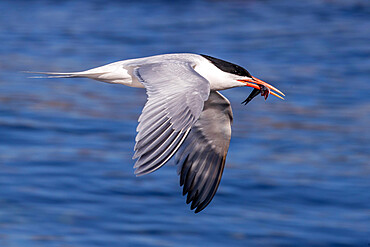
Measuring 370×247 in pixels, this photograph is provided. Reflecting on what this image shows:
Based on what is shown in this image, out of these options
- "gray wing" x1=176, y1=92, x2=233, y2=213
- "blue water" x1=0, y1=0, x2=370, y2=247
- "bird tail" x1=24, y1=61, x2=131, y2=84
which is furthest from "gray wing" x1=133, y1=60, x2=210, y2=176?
"blue water" x1=0, y1=0, x2=370, y2=247

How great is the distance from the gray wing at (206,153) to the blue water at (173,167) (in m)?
2.82

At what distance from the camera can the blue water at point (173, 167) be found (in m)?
9.84

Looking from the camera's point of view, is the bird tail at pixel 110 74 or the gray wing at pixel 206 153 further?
the gray wing at pixel 206 153

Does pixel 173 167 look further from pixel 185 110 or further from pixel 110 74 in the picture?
pixel 185 110

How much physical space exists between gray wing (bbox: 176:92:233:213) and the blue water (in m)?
2.82

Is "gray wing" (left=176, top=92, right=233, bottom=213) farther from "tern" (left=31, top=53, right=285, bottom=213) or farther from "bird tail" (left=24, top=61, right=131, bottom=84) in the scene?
"bird tail" (left=24, top=61, right=131, bottom=84)

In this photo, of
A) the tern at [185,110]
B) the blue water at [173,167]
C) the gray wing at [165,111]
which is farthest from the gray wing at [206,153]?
the blue water at [173,167]

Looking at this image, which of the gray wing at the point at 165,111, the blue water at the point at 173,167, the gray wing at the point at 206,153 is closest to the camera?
the gray wing at the point at 165,111

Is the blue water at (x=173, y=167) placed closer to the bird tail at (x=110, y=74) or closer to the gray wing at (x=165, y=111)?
→ the bird tail at (x=110, y=74)

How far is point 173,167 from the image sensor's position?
36.5 feet

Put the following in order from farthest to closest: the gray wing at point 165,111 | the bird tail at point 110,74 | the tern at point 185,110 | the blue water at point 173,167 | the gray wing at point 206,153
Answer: the blue water at point 173,167 < the gray wing at point 206,153 < the bird tail at point 110,74 < the tern at point 185,110 < the gray wing at point 165,111

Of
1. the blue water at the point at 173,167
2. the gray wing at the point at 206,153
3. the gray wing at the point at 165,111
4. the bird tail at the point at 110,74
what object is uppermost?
the gray wing at the point at 165,111

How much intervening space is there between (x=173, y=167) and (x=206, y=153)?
4395 millimetres

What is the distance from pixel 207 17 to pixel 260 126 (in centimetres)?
782
